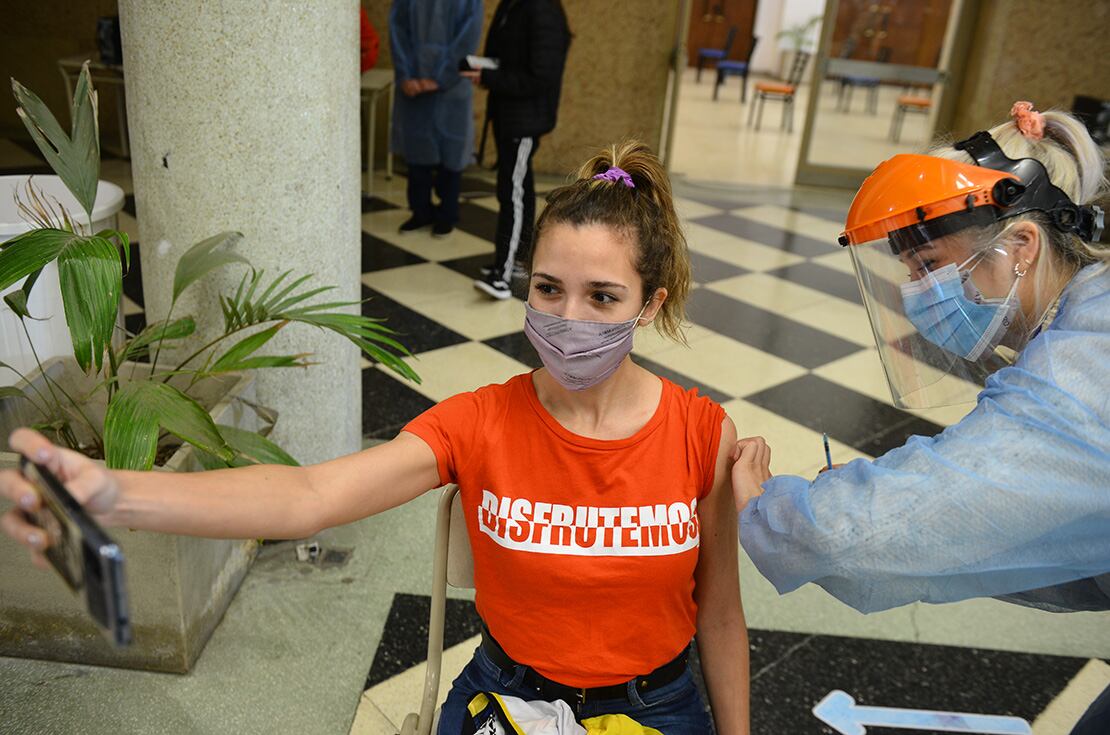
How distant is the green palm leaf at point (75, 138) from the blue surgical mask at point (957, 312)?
1478mm

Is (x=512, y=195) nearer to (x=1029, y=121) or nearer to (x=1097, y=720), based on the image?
(x=1029, y=121)

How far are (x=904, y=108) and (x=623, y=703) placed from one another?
9.79 metres

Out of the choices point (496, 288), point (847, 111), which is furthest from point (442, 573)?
point (847, 111)

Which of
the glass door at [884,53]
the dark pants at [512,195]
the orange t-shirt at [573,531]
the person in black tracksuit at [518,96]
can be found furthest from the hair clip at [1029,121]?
the glass door at [884,53]

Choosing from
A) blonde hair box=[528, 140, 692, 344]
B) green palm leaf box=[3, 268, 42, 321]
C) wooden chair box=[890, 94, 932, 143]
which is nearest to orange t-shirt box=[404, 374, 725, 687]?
blonde hair box=[528, 140, 692, 344]

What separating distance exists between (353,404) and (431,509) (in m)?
0.39

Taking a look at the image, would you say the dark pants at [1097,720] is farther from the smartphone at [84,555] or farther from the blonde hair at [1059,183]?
the smartphone at [84,555]

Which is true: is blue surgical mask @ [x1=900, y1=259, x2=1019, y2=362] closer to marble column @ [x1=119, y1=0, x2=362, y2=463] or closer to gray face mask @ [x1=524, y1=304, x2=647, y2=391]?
gray face mask @ [x1=524, y1=304, x2=647, y2=391]

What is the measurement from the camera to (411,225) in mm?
5473

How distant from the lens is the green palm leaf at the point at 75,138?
1704mm

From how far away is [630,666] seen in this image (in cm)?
135

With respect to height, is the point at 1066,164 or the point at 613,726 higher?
the point at 1066,164

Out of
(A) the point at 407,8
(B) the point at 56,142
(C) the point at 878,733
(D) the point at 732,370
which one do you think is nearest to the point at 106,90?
(A) the point at 407,8

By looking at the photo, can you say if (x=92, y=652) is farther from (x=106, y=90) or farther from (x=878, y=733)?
(x=106, y=90)
